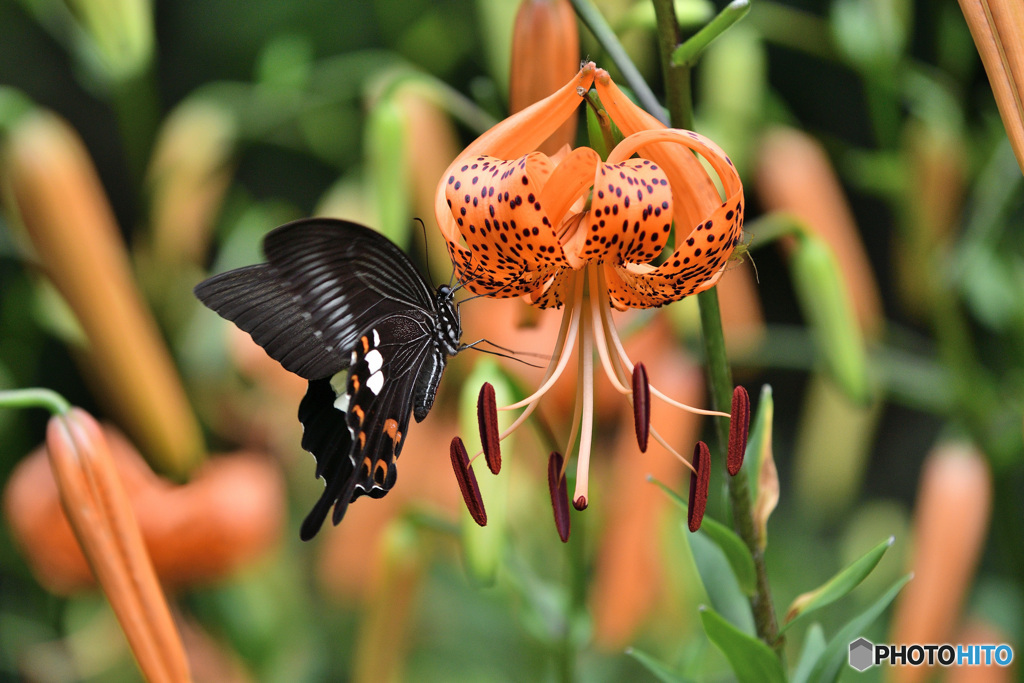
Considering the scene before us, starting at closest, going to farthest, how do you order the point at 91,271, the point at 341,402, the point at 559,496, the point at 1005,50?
the point at 1005,50
the point at 559,496
the point at 341,402
the point at 91,271

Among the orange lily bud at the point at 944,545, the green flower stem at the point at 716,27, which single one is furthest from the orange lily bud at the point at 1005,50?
the orange lily bud at the point at 944,545

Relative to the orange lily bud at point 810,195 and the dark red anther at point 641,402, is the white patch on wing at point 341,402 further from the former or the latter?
the orange lily bud at point 810,195

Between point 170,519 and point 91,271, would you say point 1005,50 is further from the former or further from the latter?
point 170,519

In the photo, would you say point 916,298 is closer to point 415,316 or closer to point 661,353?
point 661,353

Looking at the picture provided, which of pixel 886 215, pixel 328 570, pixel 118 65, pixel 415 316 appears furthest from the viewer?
pixel 886 215

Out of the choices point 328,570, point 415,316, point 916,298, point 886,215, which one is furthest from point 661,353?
point 886,215

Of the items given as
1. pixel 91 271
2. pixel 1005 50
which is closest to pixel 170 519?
pixel 91 271
